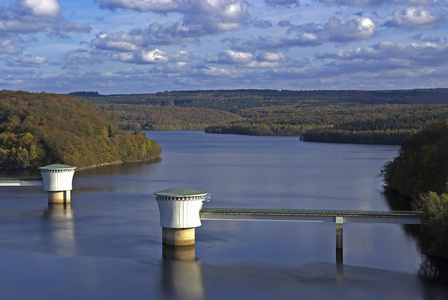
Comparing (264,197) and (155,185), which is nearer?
(264,197)

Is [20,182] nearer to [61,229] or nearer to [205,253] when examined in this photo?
[61,229]

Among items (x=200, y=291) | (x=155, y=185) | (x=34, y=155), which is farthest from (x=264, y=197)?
(x=34, y=155)

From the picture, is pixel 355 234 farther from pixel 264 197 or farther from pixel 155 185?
pixel 155 185

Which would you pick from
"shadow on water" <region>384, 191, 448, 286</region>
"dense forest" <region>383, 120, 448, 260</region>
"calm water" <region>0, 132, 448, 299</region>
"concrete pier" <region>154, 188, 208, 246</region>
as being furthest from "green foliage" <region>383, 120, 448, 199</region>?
"concrete pier" <region>154, 188, 208, 246</region>

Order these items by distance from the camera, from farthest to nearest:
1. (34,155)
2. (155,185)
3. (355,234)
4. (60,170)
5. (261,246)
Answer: (34,155), (155,185), (60,170), (355,234), (261,246)

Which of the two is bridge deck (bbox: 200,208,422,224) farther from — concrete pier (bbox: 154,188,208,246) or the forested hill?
the forested hill

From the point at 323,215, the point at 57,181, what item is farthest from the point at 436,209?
the point at 57,181

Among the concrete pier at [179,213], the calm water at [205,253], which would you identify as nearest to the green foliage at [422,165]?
the calm water at [205,253]
